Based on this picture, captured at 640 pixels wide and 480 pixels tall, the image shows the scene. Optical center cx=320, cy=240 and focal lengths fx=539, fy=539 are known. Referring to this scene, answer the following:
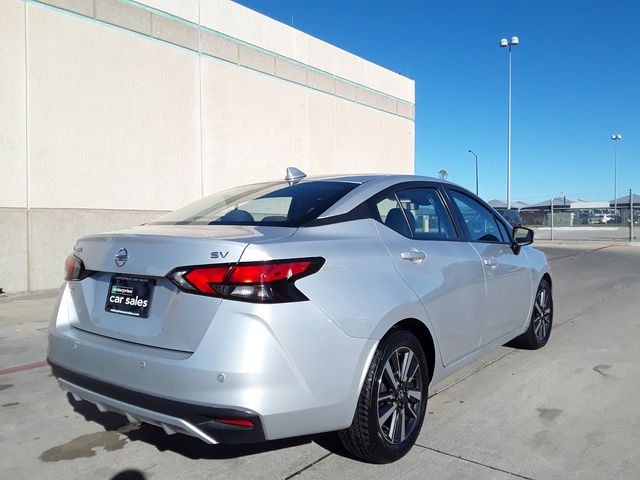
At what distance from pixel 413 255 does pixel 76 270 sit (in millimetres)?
1959

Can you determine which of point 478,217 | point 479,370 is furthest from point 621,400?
point 478,217

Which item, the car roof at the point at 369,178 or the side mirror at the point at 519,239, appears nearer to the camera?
the car roof at the point at 369,178

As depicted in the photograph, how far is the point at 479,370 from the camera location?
4.78m

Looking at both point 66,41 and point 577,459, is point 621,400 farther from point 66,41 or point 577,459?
point 66,41

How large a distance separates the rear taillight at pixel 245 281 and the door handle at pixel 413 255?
2.98 feet

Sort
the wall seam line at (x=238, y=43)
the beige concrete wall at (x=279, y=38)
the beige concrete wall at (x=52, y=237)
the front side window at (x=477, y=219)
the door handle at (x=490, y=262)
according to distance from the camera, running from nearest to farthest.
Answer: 1. the door handle at (x=490, y=262)
2. the front side window at (x=477, y=219)
3. the beige concrete wall at (x=52, y=237)
4. the wall seam line at (x=238, y=43)
5. the beige concrete wall at (x=279, y=38)

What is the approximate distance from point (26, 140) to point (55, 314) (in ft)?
25.6

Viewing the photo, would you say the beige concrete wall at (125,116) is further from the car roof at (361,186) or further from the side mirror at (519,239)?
the side mirror at (519,239)

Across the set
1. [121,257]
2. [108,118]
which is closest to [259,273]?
[121,257]

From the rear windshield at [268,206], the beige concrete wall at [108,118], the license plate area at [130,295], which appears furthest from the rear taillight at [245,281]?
the beige concrete wall at [108,118]

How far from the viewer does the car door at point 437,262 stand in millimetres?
3254

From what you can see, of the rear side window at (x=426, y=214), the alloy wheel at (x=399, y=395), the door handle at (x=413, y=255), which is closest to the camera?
the alloy wheel at (x=399, y=395)

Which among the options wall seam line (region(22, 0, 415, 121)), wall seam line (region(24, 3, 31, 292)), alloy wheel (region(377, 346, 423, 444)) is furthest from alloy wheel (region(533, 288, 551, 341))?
wall seam line (region(22, 0, 415, 121))

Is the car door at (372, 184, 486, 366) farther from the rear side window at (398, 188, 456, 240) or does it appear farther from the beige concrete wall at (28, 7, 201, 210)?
the beige concrete wall at (28, 7, 201, 210)
